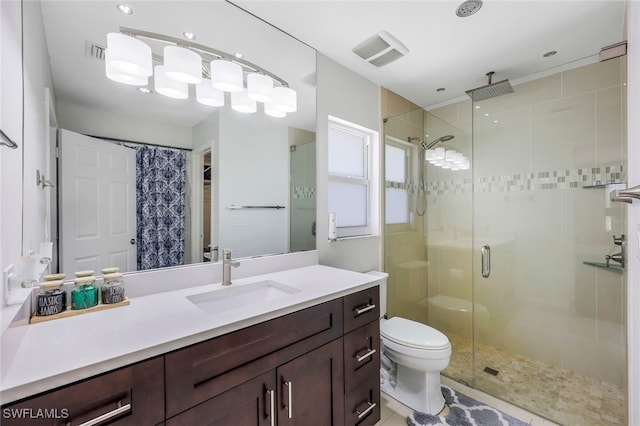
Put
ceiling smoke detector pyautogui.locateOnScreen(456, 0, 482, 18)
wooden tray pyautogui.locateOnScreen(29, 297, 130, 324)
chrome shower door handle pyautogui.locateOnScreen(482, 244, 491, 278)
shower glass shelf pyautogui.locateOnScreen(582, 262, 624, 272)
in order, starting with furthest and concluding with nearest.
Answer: chrome shower door handle pyautogui.locateOnScreen(482, 244, 491, 278) < shower glass shelf pyautogui.locateOnScreen(582, 262, 624, 272) < ceiling smoke detector pyautogui.locateOnScreen(456, 0, 482, 18) < wooden tray pyautogui.locateOnScreen(29, 297, 130, 324)

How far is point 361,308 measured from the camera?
1455 mm

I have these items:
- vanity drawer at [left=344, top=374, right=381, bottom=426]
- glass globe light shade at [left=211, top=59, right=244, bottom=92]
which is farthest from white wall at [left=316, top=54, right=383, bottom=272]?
vanity drawer at [left=344, top=374, right=381, bottom=426]

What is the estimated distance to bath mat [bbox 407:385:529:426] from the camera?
174cm

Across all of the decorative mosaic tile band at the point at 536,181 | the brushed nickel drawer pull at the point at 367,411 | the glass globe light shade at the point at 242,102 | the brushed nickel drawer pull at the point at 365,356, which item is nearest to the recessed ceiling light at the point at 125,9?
the glass globe light shade at the point at 242,102

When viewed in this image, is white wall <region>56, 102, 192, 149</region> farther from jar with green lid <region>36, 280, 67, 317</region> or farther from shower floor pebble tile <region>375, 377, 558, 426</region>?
shower floor pebble tile <region>375, 377, 558, 426</region>

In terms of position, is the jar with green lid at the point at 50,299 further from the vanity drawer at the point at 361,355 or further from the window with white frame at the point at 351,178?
the window with white frame at the point at 351,178

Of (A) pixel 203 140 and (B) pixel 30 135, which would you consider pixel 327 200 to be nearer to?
(A) pixel 203 140

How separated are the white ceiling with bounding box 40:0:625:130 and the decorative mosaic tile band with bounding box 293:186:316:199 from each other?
436 mm

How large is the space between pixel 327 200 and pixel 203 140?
3.16ft

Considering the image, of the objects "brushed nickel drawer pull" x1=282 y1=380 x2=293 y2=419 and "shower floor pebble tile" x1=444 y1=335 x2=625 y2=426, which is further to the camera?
"shower floor pebble tile" x1=444 y1=335 x2=625 y2=426

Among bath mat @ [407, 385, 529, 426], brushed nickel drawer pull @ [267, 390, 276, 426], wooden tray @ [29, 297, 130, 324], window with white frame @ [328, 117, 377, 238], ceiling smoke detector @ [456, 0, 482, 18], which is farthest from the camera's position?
window with white frame @ [328, 117, 377, 238]

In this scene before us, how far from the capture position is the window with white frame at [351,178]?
2215 millimetres

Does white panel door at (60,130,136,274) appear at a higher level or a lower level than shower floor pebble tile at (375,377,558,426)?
higher

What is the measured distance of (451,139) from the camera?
2.71 meters
